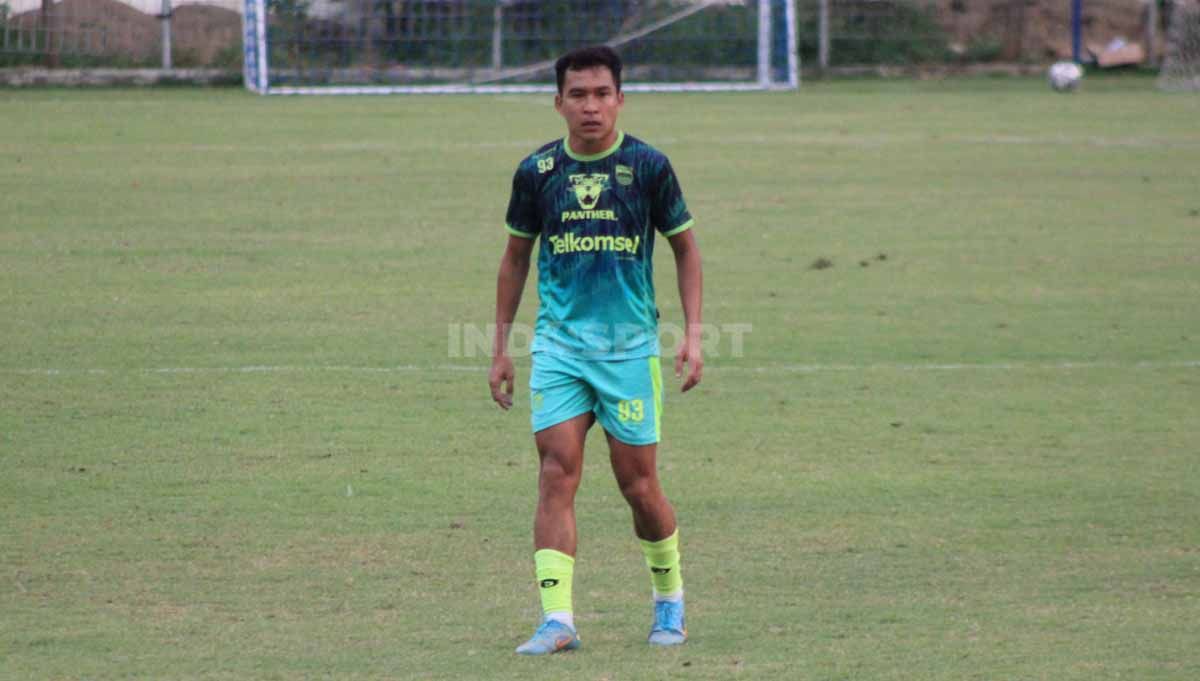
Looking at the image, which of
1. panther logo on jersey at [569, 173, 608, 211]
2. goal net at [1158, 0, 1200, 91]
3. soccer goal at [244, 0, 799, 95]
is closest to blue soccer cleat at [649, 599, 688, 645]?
panther logo on jersey at [569, 173, 608, 211]

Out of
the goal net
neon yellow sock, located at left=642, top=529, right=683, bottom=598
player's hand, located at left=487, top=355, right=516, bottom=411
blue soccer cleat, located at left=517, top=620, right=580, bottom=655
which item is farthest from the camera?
the goal net

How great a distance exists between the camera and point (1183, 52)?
3638 centimetres

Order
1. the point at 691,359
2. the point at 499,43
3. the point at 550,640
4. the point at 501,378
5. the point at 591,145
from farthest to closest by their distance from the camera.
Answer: the point at 499,43, the point at 501,378, the point at 691,359, the point at 591,145, the point at 550,640

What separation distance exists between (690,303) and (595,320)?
0.33m

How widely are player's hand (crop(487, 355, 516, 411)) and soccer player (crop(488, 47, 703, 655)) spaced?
0.55 feet

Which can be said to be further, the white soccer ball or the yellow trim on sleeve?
the white soccer ball

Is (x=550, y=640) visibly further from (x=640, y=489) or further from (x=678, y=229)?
(x=678, y=229)

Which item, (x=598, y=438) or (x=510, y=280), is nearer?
(x=510, y=280)

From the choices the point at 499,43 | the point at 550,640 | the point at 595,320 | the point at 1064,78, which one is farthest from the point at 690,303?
the point at 1064,78

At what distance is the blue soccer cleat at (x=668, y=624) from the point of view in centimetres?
593

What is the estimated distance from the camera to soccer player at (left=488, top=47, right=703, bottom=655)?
5883 millimetres

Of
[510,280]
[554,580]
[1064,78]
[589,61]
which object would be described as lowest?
[554,580]

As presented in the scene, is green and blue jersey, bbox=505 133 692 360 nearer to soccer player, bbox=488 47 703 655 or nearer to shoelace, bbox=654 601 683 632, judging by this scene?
soccer player, bbox=488 47 703 655

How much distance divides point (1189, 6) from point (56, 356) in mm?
30678
